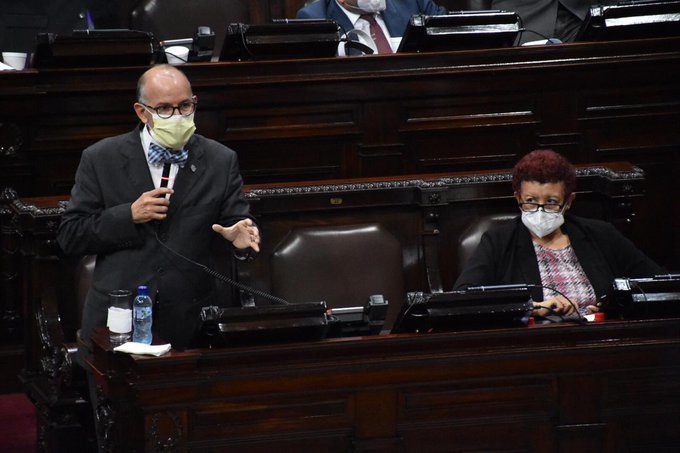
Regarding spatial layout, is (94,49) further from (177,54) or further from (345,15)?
(345,15)

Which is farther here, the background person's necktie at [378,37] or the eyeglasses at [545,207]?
the background person's necktie at [378,37]

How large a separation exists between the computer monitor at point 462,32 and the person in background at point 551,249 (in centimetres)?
109

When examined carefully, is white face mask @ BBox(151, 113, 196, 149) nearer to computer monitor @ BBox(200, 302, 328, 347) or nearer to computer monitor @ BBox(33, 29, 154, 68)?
computer monitor @ BBox(200, 302, 328, 347)

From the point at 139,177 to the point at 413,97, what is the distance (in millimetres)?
1556

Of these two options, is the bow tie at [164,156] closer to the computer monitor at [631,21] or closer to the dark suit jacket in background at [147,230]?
the dark suit jacket in background at [147,230]

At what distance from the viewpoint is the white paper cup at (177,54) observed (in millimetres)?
5031

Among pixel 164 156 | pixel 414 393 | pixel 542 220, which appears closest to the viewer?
pixel 414 393

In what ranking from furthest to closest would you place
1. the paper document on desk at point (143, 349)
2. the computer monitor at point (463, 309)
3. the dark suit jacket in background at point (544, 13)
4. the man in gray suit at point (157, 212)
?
the dark suit jacket in background at point (544, 13) < the man in gray suit at point (157, 212) < the computer monitor at point (463, 309) < the paper document on desk at point (143, 349)

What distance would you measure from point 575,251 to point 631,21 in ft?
4.89

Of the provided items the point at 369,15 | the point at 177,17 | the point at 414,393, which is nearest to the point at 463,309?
the point at 414,393

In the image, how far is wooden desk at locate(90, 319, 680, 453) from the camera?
303cm

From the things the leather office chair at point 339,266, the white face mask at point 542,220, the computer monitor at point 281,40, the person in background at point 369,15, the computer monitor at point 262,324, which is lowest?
the computer monitor at point 262,324

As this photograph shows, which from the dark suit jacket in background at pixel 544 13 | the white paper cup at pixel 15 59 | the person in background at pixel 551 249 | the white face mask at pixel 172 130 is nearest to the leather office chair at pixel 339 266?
the person in background at pixel 551 249

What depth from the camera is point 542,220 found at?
4090 millimetres
